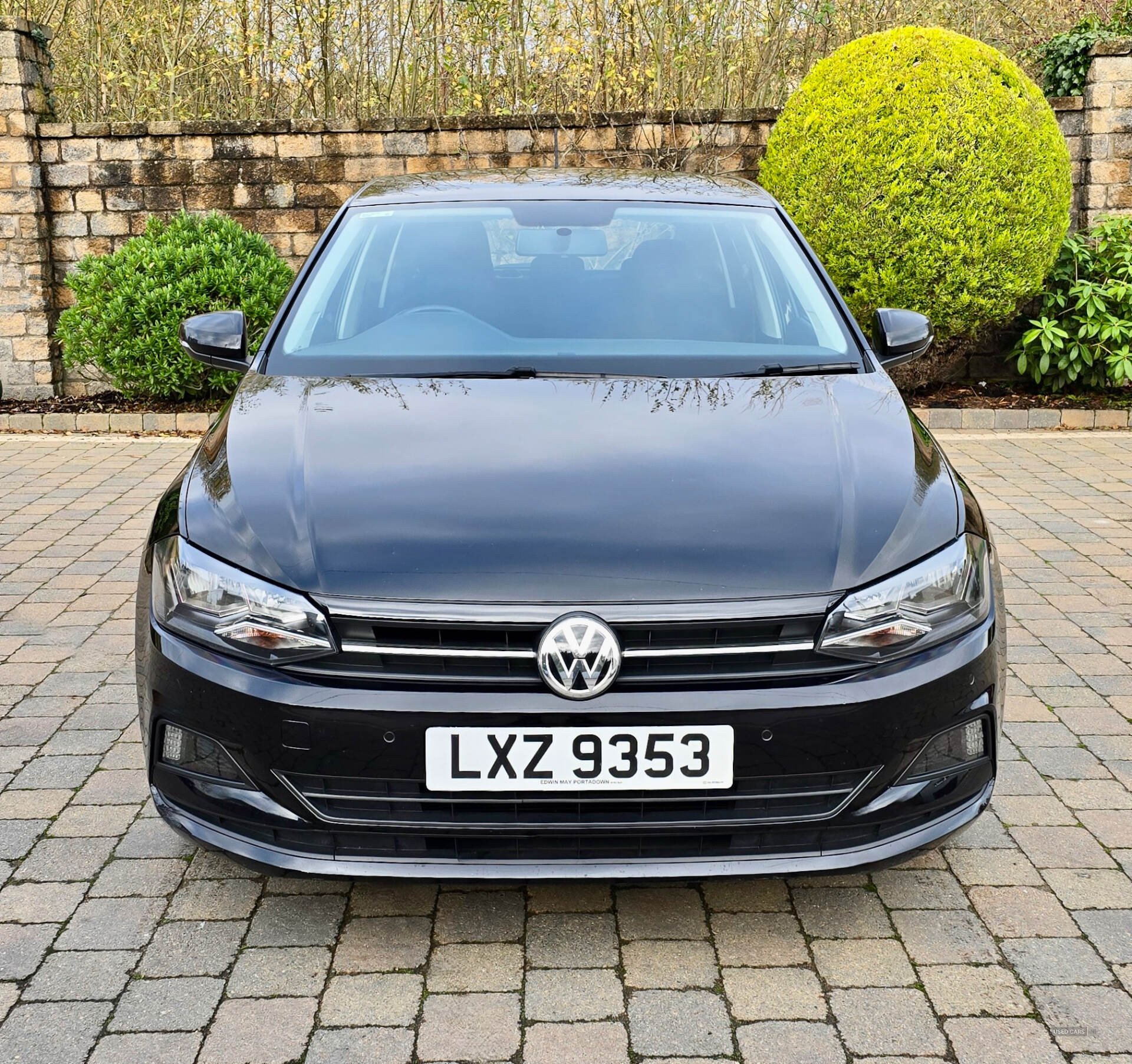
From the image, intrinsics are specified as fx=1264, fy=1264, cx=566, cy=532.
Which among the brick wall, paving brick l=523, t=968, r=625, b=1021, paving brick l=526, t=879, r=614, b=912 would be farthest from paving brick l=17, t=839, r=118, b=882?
the brick wall

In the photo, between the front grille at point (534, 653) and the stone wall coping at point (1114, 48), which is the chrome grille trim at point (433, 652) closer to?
the front grille at point (534, 653)

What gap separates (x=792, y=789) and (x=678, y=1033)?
19.3 inches

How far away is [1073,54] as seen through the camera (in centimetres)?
924

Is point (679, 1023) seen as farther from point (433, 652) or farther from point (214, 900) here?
point (214, 900)

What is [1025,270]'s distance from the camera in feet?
27.6

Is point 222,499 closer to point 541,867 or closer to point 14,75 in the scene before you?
point 541,867

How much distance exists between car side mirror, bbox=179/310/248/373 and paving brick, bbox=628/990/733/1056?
2183 millimetres

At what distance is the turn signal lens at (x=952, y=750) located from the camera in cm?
239

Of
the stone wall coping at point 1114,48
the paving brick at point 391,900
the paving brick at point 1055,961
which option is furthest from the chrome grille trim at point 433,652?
the stone wall coping at point 1114,48

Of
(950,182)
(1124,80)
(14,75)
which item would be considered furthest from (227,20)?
(1124,80)

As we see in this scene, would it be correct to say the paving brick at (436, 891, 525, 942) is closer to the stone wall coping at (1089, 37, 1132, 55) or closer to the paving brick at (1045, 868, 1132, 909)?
the paving brick at (1045, 868, 1132, 909)

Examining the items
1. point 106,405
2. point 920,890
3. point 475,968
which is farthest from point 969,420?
point 475,968

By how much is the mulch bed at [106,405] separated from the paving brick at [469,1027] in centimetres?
673

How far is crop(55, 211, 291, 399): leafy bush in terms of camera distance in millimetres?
8375
